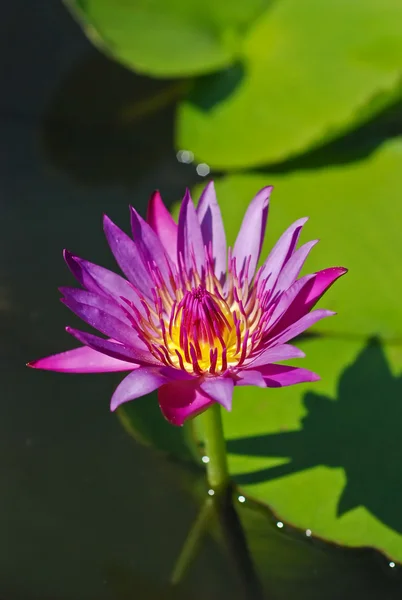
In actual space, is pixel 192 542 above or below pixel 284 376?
below

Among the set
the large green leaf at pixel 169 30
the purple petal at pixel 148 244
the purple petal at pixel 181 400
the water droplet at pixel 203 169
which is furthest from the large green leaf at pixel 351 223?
the purple petal at pixel 181 400

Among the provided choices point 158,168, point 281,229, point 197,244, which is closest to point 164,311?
point 197,244

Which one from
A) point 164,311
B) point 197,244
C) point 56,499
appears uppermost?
point 197,244

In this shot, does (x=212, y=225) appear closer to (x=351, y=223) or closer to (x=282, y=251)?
(x=282, y=251)

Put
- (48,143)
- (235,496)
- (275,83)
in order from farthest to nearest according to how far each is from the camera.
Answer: (48,143), (275,83), (235,496)

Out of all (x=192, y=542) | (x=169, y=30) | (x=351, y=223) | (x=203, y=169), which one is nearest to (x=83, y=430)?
(x=192, y=542)

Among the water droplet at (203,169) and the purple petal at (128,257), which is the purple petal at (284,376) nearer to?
the purple petal at (128,257)

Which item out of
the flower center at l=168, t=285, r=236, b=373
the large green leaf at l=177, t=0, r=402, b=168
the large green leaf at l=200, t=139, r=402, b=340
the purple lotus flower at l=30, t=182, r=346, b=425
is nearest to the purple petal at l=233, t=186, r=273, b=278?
the purple lotus flower at l=30, t=182, r=346, b=425

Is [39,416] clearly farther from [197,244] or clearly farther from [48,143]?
[48,143]
